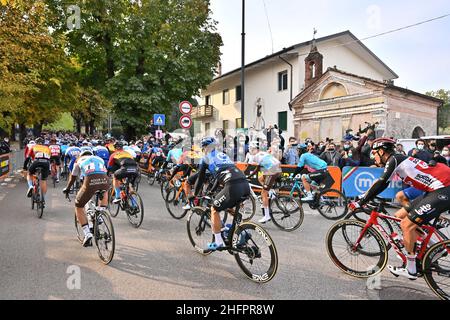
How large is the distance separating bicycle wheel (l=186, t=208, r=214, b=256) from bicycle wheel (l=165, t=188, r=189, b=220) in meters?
2.51

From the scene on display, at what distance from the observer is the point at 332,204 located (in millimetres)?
8523

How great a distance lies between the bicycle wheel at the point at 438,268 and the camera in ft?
13.0

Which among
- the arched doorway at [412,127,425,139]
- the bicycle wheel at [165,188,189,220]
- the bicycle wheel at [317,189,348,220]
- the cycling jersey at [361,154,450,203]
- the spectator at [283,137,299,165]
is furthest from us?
the arched doorway at [412,127,425,139]

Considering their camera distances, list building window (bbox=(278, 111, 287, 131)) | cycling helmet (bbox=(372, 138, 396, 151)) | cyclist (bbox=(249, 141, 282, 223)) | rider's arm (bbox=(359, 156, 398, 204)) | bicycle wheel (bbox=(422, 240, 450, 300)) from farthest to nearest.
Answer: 1. building window (bbox=(278, 111, 287, 131))
2. cyclist (bbox=(249, 141, 282, 223))
3. cycling helmet (bbox=(372, 138, 396, 151))
4. rider's arm (bbox=(359, 156, 398, 204))
5. bicycle wheel (bbox=(422, 240, 450, 300))

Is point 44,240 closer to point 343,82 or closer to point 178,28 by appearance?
point 343,82

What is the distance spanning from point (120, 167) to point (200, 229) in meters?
3.38

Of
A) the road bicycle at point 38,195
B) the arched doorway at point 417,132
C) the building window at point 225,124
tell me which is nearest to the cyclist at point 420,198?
the road bicycle at point 38,195

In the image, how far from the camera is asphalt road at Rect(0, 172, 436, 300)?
4.21 m

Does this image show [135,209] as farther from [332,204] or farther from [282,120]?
[282,120]

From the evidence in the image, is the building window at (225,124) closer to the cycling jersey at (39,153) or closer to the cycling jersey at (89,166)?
the cycling jersey at (39,153)

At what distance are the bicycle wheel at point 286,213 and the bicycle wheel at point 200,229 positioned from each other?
231 centimetres

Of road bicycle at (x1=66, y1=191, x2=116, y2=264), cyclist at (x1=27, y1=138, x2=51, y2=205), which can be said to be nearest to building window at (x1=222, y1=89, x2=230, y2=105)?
cyclist at (x1=27, y1=138, x2=51, y2=205)

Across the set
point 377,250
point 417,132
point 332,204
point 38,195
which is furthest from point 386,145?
point 417,132

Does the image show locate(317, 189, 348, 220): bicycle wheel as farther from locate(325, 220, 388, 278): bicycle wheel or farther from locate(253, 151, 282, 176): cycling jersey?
locate(325, 220, 388, 278): bicycle wheel
